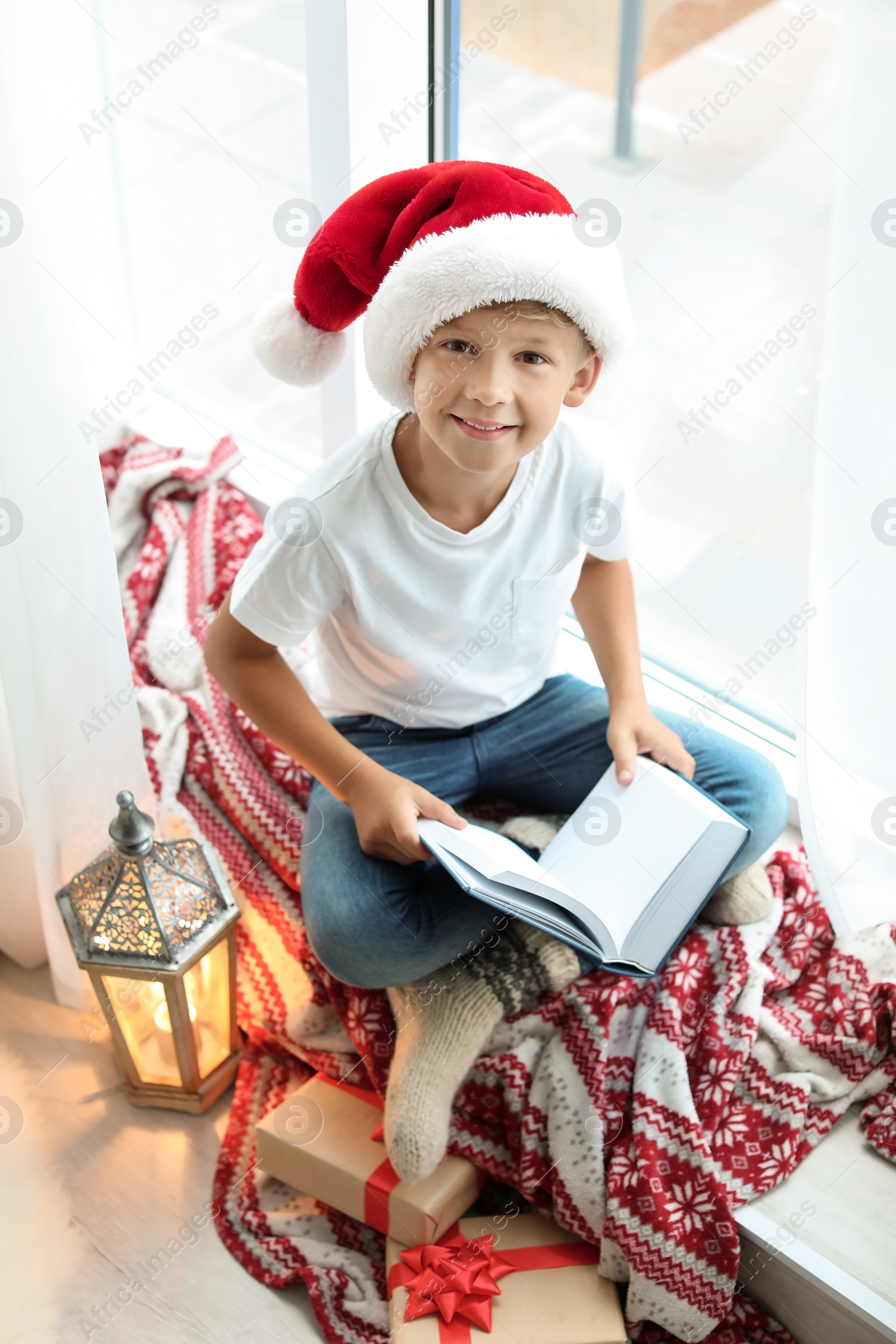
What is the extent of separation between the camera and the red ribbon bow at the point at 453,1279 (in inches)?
38.3

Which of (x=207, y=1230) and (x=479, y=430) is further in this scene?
(x=207, y=1230)

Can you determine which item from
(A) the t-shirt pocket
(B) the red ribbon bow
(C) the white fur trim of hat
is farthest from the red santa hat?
(B) the red ribbon bow

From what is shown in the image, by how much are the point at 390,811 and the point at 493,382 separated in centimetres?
39

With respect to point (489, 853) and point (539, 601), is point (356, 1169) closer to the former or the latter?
point (489, 853)

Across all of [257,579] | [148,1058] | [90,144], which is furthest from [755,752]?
[90,144]

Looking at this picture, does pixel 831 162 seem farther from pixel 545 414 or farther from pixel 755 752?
pixel 755 752

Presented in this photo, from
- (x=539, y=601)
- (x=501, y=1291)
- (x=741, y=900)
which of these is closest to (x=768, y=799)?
(x=741, y=900)

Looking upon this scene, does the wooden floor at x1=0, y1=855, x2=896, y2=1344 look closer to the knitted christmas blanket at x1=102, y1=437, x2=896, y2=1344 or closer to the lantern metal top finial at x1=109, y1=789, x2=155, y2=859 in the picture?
the knitted christmas blanket at x1=102, y1=437, x2=896, y2=1344

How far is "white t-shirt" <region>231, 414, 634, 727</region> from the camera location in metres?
1.03

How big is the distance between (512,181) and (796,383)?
49 cm

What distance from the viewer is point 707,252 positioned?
1.26 meters

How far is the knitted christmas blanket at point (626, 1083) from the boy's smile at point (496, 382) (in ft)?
1.73

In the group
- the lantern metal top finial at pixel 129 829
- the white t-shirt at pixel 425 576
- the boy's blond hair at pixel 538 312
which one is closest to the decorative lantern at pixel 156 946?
the lantern metal top finial at pixel 129 829

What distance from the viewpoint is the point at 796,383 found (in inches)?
48.3
